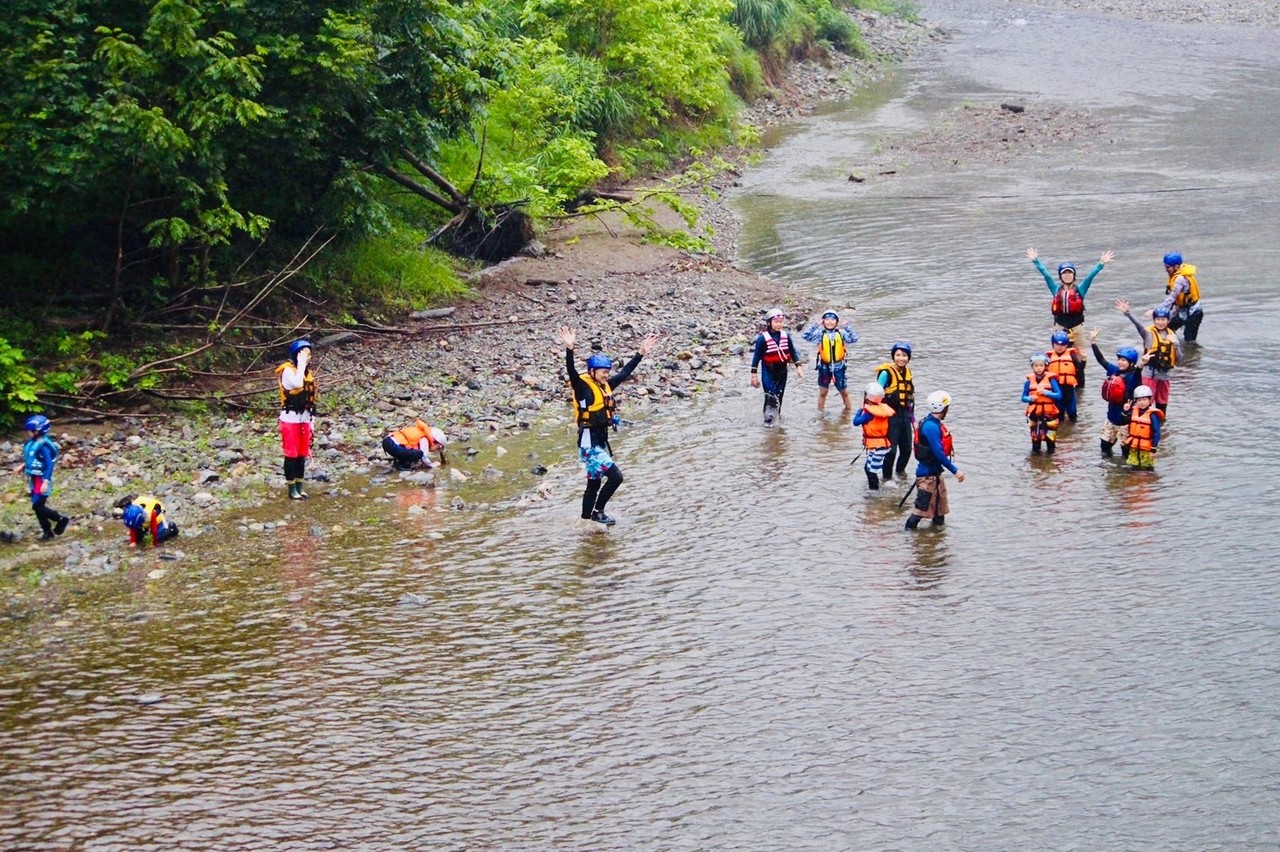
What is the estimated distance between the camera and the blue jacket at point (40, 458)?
43.6 ft

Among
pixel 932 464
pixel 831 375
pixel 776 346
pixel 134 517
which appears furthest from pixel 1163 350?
pixel 134 517

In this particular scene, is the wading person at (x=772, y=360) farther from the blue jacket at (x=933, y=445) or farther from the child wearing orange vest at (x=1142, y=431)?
the child wearing orange vest at (x=1142, y=431)

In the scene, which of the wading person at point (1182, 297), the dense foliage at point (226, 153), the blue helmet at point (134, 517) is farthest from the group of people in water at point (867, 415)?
the dense foliage at point (226, 153)

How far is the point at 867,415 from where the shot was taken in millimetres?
Result: 14602

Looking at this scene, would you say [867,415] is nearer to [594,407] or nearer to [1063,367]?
[594,407]

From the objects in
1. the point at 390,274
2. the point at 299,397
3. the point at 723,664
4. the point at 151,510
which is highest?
the point at 390,274

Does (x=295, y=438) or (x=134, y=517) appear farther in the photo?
(x=295, y=438)

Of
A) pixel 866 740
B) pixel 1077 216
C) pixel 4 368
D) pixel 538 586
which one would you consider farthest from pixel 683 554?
pixel 1077 216

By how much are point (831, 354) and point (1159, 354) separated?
13.8 ft

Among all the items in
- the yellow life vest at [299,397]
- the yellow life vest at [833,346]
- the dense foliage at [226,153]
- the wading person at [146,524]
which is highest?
the dense foliage at [226,153]

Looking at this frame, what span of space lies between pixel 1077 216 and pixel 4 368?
20.3m

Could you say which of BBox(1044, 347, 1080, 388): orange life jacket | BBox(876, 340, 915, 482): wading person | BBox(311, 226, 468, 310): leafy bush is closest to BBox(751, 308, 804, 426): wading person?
BBox(876, 340, 915, 482): wading person

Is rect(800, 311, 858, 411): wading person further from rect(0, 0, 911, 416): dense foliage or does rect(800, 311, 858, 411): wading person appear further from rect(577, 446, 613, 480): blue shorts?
rect(0, 0, 911, 416): dense foliage

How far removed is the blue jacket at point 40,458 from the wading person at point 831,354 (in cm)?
910
